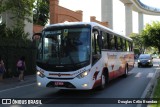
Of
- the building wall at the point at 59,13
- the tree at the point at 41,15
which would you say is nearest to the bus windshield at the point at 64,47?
the building wall at the point at 59,13

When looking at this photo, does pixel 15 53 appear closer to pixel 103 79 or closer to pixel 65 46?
pixel 103 79

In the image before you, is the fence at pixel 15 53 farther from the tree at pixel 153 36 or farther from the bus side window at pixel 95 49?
the bus side window at pixel 95 49

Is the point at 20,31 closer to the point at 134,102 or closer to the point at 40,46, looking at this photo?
the point at 40,46

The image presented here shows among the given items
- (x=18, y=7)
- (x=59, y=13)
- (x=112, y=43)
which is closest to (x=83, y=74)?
(x=112, y=43)

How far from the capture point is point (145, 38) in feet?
103

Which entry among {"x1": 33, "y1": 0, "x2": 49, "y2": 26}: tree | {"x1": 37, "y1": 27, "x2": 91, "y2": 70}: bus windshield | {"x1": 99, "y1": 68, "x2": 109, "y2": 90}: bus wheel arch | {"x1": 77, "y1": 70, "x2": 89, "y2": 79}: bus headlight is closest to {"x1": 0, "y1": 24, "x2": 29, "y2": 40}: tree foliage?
{"x1": 99, "y1": 68, "x2": 109, "y2": 90}: bus wheel arch

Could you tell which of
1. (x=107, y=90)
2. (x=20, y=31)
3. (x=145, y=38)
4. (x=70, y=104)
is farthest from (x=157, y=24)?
(x=70, y=104)

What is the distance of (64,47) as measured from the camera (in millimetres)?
13188

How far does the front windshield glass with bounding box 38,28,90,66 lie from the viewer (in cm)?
1294

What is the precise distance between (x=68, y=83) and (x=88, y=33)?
89.3 inches

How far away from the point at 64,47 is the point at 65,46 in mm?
62

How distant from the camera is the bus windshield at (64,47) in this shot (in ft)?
42.4

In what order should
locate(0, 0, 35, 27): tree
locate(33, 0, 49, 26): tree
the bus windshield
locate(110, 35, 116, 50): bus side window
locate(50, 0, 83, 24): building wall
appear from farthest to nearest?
locate(33, 0, 49, 26): tree, locate(50, 0, 83, 24): building wall, locate(0, 0, 35, 27): tree, locate(110, 35, 116, 50): bus side window, the bus windshield

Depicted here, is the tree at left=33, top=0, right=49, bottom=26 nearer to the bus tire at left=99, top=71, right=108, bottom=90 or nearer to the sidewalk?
the sidewalk
